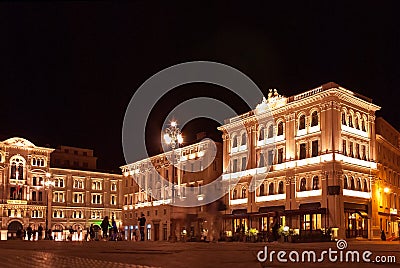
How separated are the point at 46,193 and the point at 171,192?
1213 inches

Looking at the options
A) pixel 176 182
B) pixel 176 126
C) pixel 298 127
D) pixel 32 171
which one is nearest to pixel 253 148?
pixel 298 127

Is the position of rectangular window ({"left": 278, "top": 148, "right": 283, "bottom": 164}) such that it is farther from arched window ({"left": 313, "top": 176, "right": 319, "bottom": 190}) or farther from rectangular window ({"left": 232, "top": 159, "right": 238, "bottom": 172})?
rectangular window ({"left": 232, "top": 159, "right": 238, "bottom": 172})

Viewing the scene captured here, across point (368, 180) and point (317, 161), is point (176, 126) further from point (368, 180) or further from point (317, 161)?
point (368, 180)

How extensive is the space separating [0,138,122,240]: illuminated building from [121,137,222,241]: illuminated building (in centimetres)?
1093

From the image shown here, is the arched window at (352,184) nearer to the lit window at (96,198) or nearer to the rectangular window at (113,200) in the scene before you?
the lit window at (96,198)

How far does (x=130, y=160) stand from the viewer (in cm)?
9056

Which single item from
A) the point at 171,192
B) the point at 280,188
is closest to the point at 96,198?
Answer: the point at 171,192

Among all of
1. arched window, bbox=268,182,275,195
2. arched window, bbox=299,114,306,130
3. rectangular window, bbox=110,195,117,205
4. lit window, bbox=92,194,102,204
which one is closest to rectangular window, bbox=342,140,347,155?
arched window, bbox=299,114,306,130

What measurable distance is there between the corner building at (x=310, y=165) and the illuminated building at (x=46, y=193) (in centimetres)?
3638

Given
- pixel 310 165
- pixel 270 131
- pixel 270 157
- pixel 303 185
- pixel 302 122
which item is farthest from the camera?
pixel 270 131

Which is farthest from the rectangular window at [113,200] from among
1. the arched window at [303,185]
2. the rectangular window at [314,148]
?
the rectangular window at [314,148]

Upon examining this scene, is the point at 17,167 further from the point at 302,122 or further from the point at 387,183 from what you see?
the point at 387,183

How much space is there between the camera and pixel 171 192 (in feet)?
242

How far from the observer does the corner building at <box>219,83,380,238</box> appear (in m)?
49.9
